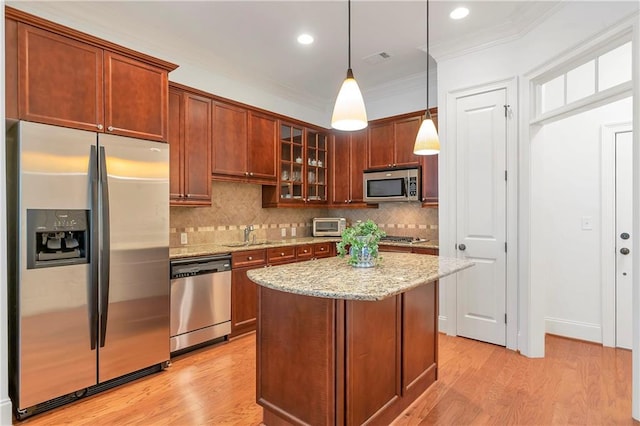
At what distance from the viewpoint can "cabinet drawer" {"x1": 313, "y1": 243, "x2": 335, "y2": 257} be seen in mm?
4481

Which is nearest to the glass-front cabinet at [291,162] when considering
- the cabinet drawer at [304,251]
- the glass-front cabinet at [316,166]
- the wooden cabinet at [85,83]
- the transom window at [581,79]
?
the glass-front cabinet at [316,166]

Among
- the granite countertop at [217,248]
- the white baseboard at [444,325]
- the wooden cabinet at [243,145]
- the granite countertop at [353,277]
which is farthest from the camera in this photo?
the wooden cabinet at [243,145]

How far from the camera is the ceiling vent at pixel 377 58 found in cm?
376

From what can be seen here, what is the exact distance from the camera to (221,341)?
11.5 ft

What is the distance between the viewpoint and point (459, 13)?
2969 millimetres

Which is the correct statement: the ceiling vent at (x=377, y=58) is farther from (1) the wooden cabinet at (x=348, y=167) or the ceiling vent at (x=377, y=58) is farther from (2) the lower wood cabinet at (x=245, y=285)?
(2) the lower wood cabinet at (x=245, y=285)

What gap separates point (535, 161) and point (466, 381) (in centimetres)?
198

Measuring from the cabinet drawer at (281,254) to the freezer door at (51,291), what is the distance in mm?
1806

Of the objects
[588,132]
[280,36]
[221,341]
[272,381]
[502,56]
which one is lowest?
[221,341]

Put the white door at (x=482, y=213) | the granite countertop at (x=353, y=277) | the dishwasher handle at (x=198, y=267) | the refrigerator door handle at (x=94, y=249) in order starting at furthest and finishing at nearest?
the white door at (x=482, y=213) < the dishwasher handle at (x=198, y=267) < the refrigerator door handle at (x=94, y=249) < the granite countertop at (x=353, y=277)

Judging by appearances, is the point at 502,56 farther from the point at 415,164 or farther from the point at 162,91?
the point at 162,91

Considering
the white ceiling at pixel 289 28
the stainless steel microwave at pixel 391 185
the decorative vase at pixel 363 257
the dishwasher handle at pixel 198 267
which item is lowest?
the dishwasher handle at pixel 198 267

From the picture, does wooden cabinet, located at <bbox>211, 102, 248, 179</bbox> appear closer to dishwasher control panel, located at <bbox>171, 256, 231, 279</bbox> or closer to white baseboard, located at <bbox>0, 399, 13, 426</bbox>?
dishwasher control panel, located at <bbox>171, 256, 231, 279</bbox>

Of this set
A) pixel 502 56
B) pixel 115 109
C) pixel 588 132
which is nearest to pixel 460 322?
pixel 588 132
